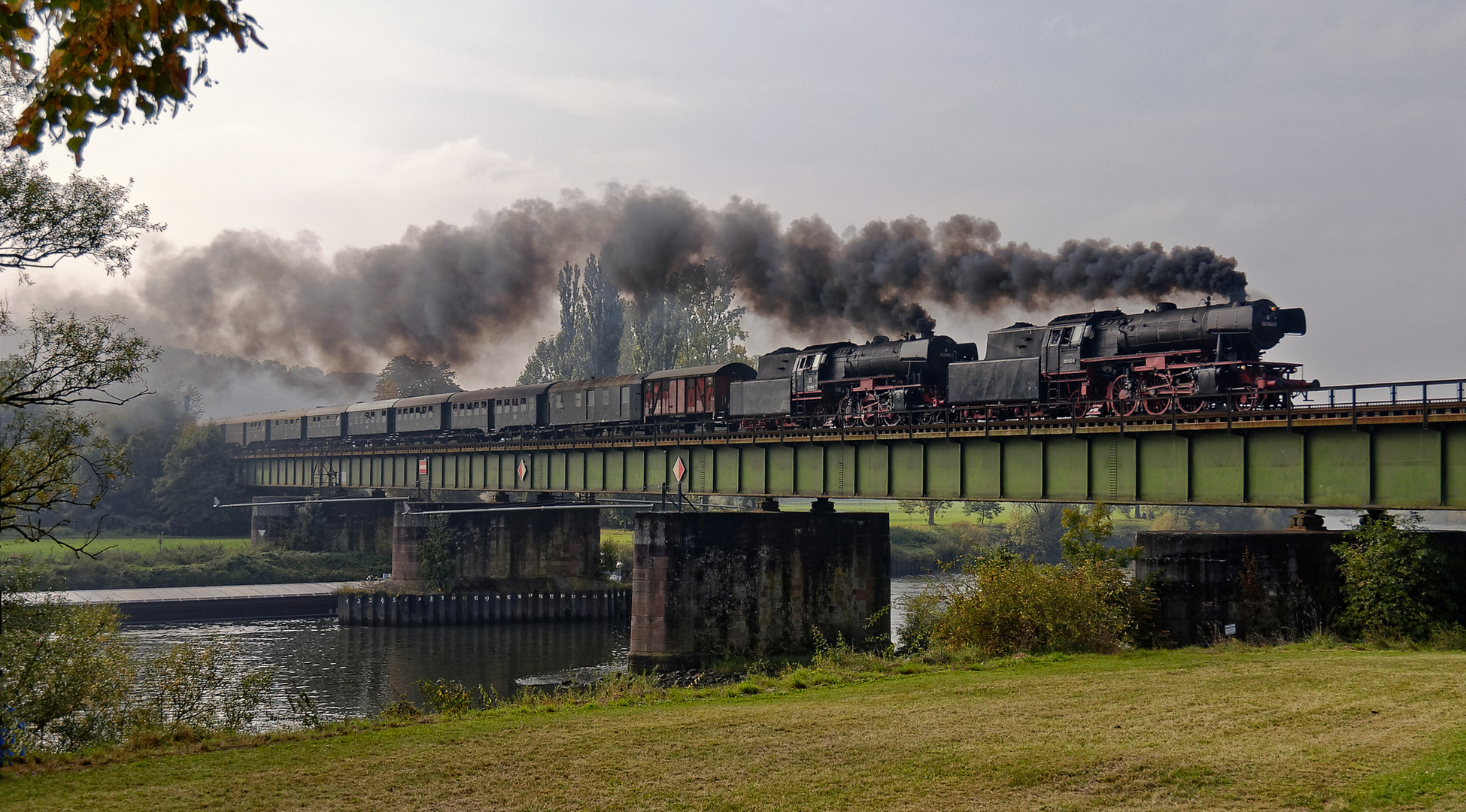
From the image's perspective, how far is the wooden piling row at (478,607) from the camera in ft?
189

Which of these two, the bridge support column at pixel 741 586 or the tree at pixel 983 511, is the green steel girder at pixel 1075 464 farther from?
the tree at pixel 983 511

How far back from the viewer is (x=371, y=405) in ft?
252

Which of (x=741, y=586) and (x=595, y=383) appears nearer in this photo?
(x=741, y=586)

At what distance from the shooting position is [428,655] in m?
47.4

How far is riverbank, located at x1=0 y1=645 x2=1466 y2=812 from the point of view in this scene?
12.1m

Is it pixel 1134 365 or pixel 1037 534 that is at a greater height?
pixel 1134 365

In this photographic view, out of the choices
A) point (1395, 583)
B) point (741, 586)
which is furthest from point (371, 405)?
point (1395, 583)

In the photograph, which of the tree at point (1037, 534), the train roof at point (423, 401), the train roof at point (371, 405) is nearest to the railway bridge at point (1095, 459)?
the train roof at point (423, 401)

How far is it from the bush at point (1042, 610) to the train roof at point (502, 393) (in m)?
36.7

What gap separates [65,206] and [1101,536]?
2510 centimetres

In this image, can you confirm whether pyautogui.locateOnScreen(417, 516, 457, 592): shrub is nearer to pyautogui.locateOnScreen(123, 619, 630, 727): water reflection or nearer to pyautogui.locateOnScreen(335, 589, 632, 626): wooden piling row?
pyautogui.locateOnScreen(335, 589, 632, 626): wooden piling row

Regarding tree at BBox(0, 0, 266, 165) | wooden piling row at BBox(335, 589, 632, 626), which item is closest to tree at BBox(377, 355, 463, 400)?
wooden piling row at BBox(335, 589, 632, 626)

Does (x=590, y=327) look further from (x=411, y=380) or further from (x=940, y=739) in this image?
(x=940, y=739)

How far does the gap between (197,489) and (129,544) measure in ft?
48.3
